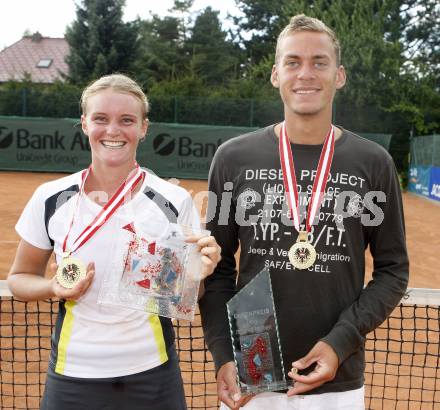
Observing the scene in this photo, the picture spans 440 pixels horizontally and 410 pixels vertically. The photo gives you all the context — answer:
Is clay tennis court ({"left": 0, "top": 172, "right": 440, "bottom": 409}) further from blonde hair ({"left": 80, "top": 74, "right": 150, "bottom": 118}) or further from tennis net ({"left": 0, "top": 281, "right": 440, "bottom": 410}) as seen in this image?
blonde hair ({"left": 80, "top": 74, "right": 150, "bottom": 118})

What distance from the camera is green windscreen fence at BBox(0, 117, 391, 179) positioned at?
19.1 meters

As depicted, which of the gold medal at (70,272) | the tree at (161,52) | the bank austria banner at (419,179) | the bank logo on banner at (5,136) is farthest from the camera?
the tree at (161,52)

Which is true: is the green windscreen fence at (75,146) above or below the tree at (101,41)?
below

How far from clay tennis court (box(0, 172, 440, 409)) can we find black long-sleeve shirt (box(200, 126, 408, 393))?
567 millimetres

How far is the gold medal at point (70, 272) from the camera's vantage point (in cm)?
196

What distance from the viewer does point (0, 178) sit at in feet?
57.9

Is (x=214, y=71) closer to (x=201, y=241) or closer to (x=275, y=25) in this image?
(x=275, y=25)

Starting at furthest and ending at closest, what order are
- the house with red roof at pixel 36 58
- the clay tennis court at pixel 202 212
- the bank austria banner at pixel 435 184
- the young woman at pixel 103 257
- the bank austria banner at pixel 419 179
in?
the house with red roof at pixel 36 58
the bank austria banner at pixel 419 179
the bank austria banner at pixel 435 184
the clay tennis court at pixel 202 212
the young woman at pixel 103 257

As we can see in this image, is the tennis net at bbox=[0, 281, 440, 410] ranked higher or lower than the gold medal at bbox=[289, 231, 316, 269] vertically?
lower

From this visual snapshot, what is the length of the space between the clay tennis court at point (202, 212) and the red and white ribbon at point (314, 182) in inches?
25.3

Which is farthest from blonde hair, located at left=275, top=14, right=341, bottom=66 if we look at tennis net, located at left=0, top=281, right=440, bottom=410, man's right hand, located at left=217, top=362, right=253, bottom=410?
tennis net, located at left=0, top=281, right=440, bottom=410

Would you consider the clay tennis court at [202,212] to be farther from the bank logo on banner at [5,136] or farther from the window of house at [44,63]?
the window of house at [44,63]

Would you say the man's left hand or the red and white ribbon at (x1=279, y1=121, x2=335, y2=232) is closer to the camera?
the man's left hand

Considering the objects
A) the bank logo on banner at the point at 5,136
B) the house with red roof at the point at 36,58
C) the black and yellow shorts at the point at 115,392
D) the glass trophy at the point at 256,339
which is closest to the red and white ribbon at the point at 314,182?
the glass trophy at the point at 256,339
